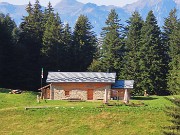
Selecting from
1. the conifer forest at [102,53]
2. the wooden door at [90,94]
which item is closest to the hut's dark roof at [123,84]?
the wooden door at [90,94]

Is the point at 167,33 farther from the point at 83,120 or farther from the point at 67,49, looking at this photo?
the point at 83,120

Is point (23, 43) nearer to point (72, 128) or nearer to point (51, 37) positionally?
point (51, 37)

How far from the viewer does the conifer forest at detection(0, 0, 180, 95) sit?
226 feet

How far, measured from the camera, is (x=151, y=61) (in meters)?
69.3

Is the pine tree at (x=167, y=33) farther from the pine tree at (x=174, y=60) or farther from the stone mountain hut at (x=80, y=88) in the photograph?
the stone mountain hut at (x=80, y=88)

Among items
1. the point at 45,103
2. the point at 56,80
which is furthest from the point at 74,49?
the point at 45,103

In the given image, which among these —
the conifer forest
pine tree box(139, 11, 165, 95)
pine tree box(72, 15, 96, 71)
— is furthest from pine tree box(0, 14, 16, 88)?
pine tree box(139, 11, 165, 95)

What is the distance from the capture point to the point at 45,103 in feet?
157

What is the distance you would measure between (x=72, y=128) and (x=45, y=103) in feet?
29.8

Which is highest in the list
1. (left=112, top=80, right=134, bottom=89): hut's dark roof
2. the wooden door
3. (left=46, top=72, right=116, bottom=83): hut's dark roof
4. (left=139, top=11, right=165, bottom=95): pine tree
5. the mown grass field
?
(left=139, top=11, right=165, bottom=95): pine tree

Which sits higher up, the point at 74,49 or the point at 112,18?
the point at 112,18

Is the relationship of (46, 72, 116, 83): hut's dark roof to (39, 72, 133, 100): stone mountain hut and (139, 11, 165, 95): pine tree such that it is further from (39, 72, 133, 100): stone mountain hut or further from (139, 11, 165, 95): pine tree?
(139, 11, 165, 95): pine tree

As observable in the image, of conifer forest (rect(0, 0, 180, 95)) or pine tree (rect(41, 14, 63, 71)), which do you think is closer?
conifer forest (rect(0, 0, 180, 95))

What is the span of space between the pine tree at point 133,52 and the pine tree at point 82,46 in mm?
7532
